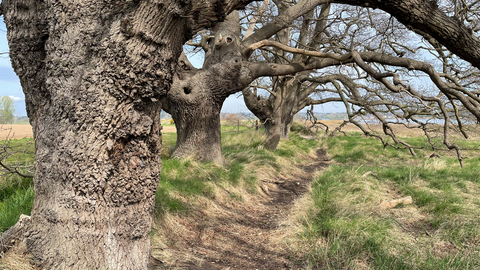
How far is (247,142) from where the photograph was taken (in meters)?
10.1

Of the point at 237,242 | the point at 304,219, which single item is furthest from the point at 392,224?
the point at 237,242

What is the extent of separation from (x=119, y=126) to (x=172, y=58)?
728 mm

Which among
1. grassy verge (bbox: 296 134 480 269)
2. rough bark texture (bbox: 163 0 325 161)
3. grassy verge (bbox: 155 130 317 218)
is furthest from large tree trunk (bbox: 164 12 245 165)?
grassy verge (bbox: 296 134 480 269)

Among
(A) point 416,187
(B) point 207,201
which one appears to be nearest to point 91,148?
(B) point 207,201

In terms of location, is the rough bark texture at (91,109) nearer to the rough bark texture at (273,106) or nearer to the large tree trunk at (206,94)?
the large tree trunk at (206,94)

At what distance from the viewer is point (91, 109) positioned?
2158mm

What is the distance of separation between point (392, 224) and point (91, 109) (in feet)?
12.5

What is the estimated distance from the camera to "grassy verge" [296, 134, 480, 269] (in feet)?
9.43

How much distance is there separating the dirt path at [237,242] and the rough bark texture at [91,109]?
0.76 meters

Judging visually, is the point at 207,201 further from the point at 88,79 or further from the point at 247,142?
the point at 247,142

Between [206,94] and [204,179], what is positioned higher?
[206,94]

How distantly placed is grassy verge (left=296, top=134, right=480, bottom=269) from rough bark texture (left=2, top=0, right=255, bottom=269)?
192 cm

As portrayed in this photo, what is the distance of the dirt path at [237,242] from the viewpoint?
9.92 feet

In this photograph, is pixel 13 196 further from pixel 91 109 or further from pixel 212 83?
pixel 212 83
